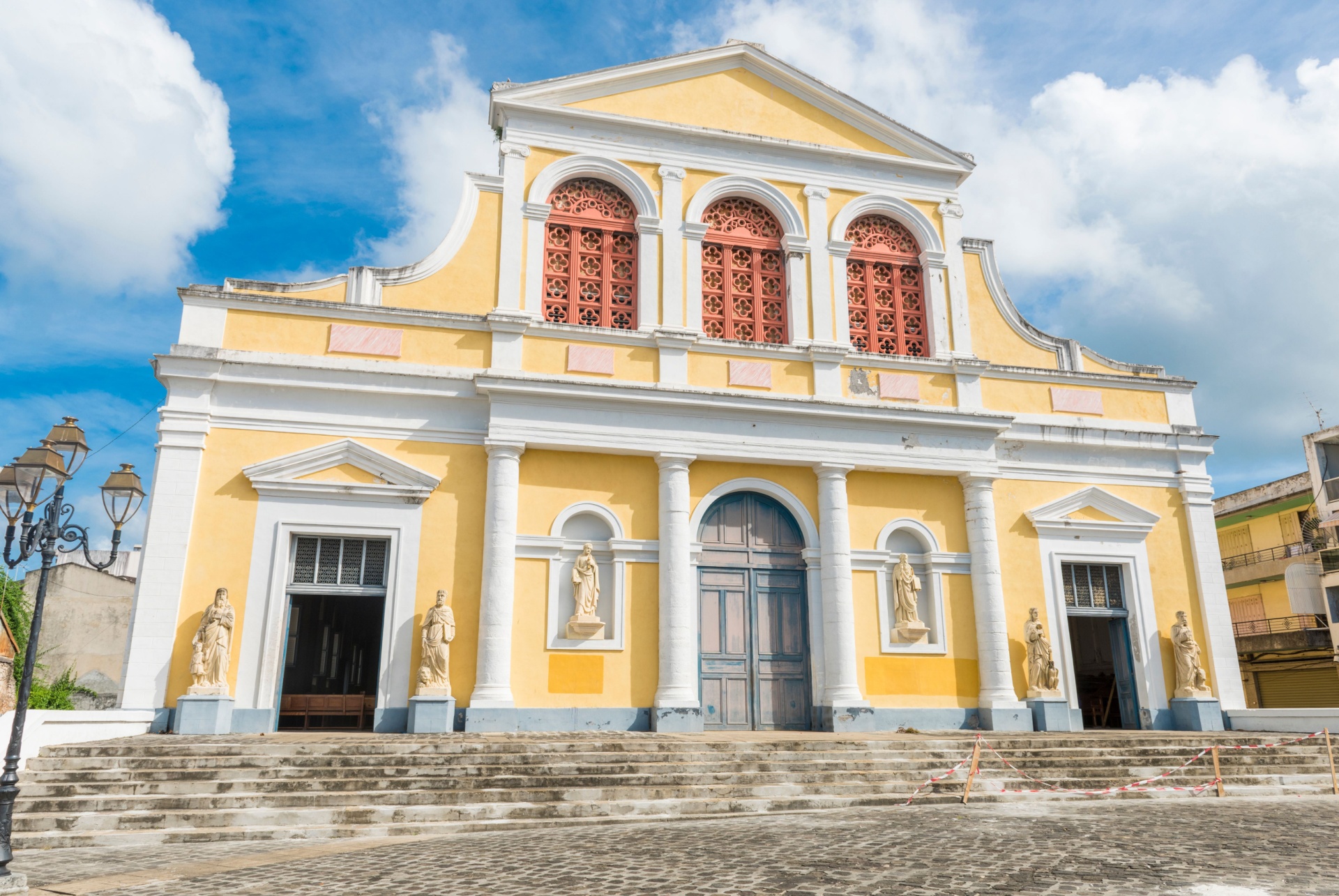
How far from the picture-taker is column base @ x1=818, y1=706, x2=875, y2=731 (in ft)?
45.8

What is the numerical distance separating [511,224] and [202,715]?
28.2 ft

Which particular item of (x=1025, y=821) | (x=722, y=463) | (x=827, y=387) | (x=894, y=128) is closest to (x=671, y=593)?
(x=722, y=463)

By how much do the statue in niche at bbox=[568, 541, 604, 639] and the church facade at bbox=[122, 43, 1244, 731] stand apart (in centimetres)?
5

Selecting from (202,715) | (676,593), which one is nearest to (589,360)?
(676,593)

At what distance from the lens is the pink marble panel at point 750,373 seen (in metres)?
15.4

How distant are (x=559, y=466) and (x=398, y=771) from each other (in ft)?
19.0

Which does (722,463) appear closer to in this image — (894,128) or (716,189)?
(716,189)

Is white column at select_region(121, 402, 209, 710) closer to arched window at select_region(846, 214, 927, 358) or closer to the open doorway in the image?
the open doorway

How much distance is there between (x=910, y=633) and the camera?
14.8m

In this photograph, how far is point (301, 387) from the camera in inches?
547

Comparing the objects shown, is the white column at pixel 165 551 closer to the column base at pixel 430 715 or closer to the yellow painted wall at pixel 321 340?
the yellow painted wall at pixel 321 340

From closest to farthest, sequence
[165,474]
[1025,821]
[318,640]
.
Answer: [1025,821], [165,474], [318,640]

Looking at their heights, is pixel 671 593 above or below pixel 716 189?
below

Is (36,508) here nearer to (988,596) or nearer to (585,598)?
(585,598)
